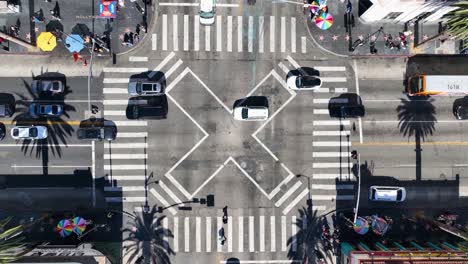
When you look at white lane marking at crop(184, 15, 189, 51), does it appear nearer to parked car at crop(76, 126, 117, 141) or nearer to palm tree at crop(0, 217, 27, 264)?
parked car at crop(76, 126, 117, 141)

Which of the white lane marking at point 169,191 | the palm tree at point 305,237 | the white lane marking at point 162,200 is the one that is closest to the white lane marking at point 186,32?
the white lane marking at point 169,191

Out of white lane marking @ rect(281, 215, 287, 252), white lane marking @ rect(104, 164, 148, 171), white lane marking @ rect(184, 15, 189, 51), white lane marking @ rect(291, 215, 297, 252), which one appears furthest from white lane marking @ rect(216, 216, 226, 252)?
white lane marking @ rect(184, 15, 189, 51)

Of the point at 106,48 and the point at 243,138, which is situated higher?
the point at 106,48

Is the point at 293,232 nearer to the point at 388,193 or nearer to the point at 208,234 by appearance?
the point at 208,234

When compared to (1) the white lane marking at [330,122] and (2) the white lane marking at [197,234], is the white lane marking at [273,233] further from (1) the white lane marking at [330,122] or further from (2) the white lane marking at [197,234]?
(1) the white lane marking at [330,122]

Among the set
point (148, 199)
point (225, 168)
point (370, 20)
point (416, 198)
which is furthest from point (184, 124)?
point (416, 198)

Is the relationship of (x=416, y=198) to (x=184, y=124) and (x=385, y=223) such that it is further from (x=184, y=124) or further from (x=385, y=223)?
(x=184, y=124)
